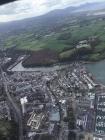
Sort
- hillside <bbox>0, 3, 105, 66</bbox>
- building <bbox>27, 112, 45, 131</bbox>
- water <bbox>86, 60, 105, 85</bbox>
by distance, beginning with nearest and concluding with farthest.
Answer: building <bbox>27, 112, 45, 131</bbox> < water <bbox>86, 60, 105, 85</bbox> < hillside <bbox>0, 3, 105, 66</bbox>

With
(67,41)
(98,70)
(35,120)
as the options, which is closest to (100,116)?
(35,120)

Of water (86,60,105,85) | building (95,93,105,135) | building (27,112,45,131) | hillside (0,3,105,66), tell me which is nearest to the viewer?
building (95,93,105,135)

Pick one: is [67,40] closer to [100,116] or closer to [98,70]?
[98,70]

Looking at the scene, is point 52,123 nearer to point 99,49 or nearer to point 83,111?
point 83,111

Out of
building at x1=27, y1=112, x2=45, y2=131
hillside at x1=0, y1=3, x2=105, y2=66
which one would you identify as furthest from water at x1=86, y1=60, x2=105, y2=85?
building at x1=27, y1=112, x2=45, y2=131

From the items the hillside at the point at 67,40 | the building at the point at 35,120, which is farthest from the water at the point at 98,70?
the building at the point at 35,120

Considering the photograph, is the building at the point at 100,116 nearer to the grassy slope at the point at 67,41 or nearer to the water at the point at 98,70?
the water at the point at 98,70

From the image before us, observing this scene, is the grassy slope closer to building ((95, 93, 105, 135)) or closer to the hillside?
the hillside

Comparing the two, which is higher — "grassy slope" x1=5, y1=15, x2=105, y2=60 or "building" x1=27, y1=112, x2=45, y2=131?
"grassy slope" x1=5, y1=15, x2=105, y2=60

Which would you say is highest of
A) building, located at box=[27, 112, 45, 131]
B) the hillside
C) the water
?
the hillside
